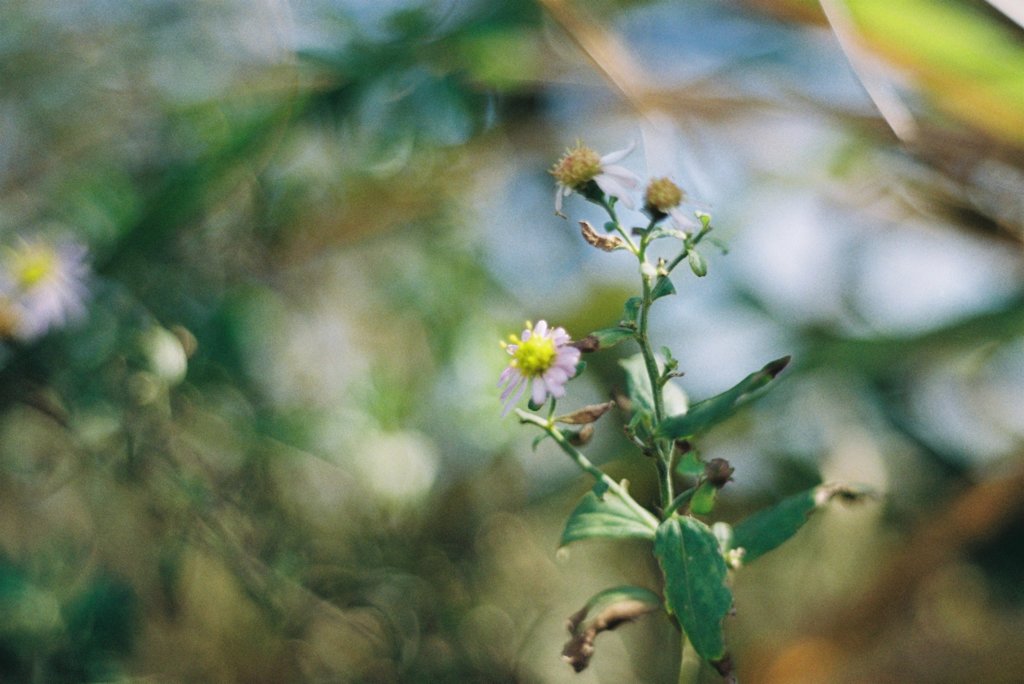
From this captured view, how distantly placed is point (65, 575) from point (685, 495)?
2.31 feet

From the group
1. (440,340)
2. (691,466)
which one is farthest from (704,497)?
(440,340)

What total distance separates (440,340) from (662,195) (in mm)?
561

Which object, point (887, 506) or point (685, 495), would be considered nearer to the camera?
point (685, 495)

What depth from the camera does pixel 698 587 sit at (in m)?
0.34

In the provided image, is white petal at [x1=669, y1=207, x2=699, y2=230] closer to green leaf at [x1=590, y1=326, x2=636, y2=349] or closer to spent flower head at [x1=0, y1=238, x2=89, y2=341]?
green leaf at [x1=590, y1=326, x2=636, y2=349]

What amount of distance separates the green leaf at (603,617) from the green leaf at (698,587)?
0.06m

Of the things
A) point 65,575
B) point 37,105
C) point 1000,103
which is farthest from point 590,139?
point 65,575

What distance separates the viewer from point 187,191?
901 mm

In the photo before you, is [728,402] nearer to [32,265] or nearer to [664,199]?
[664,199]

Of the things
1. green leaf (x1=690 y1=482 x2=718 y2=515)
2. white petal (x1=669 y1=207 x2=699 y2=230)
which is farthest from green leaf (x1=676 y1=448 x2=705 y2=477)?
white petal (x1=669 y1=207 x2=699 y2=230)

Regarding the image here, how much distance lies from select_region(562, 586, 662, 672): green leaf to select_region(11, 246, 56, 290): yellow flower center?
0.69 m

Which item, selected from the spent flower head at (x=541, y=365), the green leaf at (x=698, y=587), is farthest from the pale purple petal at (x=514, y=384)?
the green leaf at (x=698, y=587)

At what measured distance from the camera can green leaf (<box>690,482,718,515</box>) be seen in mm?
379

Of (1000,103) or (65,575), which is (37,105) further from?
(1000,103)
